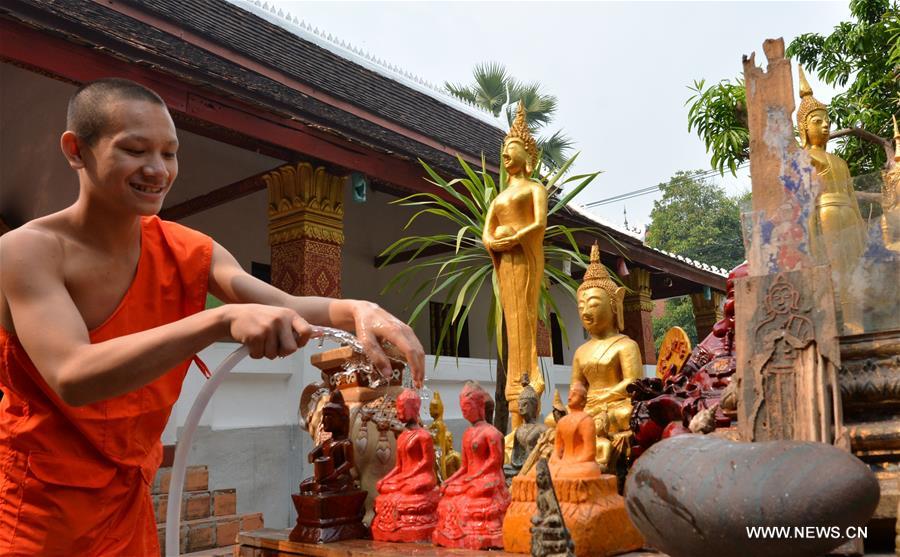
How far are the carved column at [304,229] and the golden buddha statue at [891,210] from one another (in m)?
4.64

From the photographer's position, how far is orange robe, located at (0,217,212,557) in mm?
1439

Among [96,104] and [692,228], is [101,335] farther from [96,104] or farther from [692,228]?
[692,228]

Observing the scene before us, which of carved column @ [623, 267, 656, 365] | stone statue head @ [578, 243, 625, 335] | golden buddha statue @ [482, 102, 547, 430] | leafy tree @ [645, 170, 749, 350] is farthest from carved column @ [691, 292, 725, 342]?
leafy tree @ [645, 170, 749, 350]

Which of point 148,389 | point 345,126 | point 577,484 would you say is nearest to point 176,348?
point 148,389

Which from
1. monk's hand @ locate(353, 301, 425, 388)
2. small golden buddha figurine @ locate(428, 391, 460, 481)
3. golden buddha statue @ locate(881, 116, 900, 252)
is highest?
golden buddha statue @ locate(881, 116, 900, 252)

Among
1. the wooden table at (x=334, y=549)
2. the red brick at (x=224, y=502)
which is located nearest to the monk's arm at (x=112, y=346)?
the wooden table at (x=334, y=549)

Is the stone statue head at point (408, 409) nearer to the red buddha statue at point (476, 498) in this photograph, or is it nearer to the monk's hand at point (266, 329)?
the red buddha statue at point (476, 498)

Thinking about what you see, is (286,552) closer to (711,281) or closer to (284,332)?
(284,332)

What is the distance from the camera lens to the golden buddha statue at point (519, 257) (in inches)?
210

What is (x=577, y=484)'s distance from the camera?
3.05m

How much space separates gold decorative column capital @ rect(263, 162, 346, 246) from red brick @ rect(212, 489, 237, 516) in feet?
7.85

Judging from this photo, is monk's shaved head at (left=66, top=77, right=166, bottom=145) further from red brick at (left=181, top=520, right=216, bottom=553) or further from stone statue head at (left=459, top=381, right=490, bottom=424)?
red brick at (left=181, top=520, right=216, bottom=553)

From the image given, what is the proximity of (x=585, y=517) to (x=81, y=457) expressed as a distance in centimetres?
202

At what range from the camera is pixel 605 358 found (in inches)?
189
